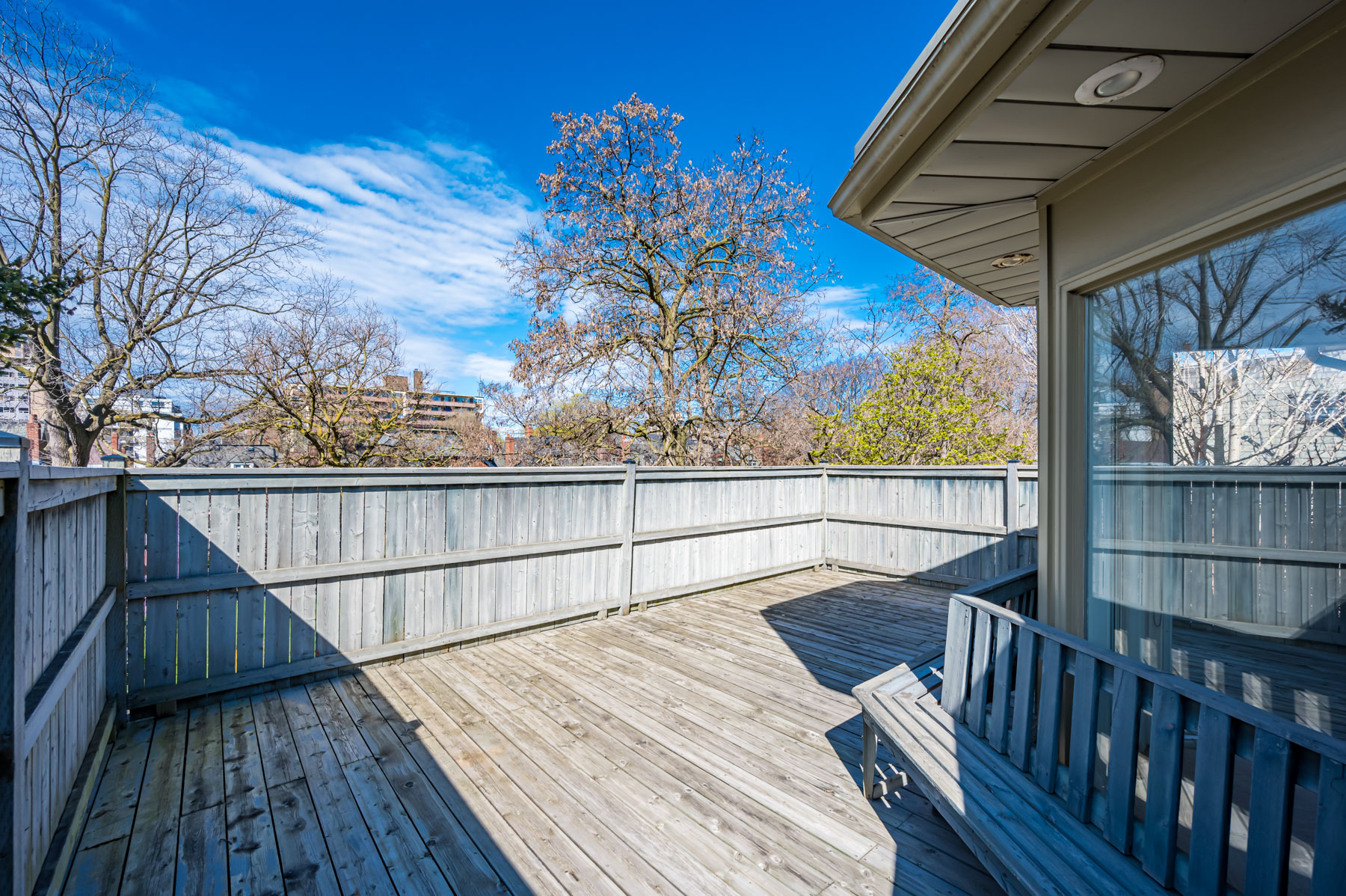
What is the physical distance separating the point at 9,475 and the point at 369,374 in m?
7.09

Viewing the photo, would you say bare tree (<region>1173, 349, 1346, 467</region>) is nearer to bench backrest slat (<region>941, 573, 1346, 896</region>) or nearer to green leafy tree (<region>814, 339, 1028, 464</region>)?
bench backrest slat (<region>941, 573, 1346, 896</region>)

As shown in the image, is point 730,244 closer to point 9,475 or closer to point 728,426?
point 728,426

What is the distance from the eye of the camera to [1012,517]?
580cm

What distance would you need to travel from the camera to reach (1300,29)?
144cm

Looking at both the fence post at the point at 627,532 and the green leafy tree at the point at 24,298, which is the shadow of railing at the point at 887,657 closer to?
the fence post at the point at 627,532

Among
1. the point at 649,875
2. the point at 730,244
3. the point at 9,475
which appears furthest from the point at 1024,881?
the point at 730,244

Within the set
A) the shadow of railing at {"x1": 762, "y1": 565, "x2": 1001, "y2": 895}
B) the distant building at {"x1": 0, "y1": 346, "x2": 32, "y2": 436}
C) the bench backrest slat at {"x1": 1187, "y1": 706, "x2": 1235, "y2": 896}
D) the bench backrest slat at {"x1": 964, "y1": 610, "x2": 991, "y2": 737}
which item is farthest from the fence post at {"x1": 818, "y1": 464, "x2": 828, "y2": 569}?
the distant building at {"x1": 0, "y1": 346, "x2": 32, "y2": 436}

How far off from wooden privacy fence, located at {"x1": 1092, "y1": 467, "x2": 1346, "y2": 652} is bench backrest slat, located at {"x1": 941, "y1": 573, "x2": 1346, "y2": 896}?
0.42 metres

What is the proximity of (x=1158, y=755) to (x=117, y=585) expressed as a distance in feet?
14.0

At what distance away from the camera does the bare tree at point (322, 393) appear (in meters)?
7.48

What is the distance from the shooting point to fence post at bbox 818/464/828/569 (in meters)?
7.07

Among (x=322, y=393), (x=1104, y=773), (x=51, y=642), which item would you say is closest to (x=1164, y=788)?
(x=1104, y=773)

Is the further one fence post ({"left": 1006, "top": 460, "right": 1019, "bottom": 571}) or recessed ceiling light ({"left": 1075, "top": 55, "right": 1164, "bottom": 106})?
fence post ({"left": 1006, "top": 460, "right": 1019, "bottom": 571})

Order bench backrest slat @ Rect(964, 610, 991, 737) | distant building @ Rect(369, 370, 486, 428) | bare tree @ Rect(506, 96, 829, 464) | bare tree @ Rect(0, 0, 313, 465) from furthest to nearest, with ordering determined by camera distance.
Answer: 1. bare tree @ Rect(506, 96, 829, 464)
2. distant building @ Rect(369, 370, 486, 428)
3. bare tree @ Rect(0, 0, 313, 465)
4. bench backrest slat @ Rect(964, 610, 991, 737)
